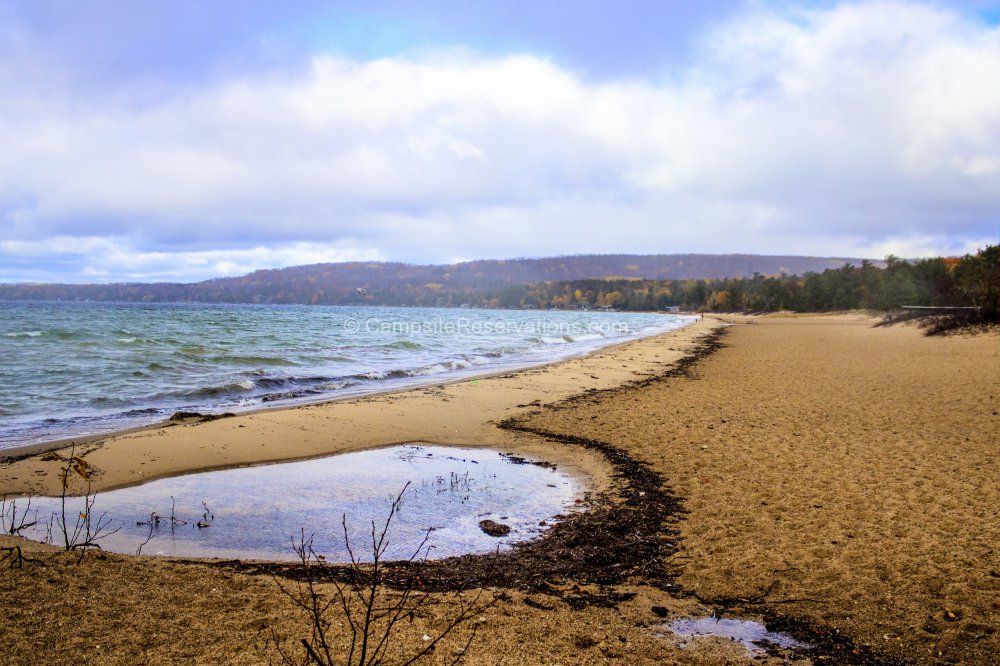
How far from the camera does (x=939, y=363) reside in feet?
57.0

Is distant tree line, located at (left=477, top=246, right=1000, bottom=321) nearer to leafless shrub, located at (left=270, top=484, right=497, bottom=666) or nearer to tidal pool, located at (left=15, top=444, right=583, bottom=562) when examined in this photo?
tidal pool, located at (left=15, top=444, right=583, bottom=562)

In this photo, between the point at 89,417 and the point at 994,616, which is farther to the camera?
the point at 89,417

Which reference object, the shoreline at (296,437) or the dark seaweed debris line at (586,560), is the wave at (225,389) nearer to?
the shoreline at (296,437)

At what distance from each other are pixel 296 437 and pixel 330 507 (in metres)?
3.62

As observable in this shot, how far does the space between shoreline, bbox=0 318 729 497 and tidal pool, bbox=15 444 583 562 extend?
0.47 m

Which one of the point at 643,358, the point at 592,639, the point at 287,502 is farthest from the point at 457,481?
the point at 643,358

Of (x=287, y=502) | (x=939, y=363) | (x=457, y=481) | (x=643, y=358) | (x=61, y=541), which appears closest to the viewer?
(x=61, y=541)

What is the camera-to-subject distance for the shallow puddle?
3.49m

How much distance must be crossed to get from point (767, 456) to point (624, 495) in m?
2.53

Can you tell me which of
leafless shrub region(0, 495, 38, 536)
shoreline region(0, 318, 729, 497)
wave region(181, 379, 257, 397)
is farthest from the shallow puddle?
wave region(181, 379, 257, 397)

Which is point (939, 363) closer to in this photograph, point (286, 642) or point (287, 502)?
point (287, 502)

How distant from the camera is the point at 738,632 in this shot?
3631 millimetres

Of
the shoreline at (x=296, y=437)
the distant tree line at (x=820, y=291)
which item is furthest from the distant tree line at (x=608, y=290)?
the shoreline at (x=296, y=437)

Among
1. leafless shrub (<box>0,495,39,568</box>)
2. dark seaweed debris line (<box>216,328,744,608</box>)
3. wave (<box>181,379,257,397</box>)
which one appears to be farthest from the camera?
wave (<box>181,379,257,397</box>)
